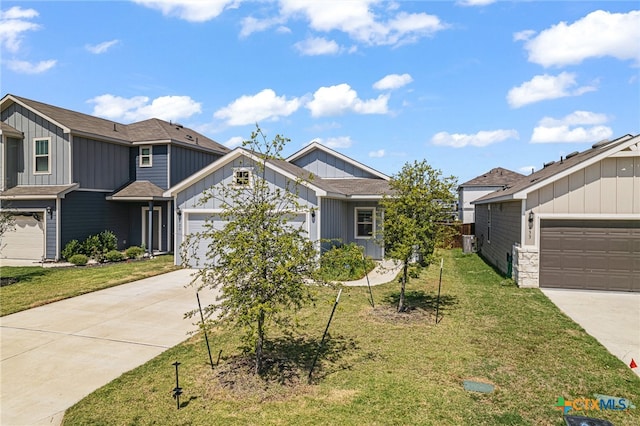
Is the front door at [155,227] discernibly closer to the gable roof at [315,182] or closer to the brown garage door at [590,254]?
the gable roof at [315,182]

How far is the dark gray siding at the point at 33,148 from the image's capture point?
16.4m

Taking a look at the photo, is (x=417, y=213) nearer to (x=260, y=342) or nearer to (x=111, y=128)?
(x=260, y=342)

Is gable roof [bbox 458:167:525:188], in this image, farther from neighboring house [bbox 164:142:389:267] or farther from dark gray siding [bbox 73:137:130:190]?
dark gray siding [bbox 73:137:130:190]

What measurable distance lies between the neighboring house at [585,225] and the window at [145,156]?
A: 17037mm

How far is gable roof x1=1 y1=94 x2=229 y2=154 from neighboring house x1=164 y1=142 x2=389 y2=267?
227 inches

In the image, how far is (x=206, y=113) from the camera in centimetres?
1888

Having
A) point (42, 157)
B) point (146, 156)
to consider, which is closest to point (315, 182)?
point (146, 156)

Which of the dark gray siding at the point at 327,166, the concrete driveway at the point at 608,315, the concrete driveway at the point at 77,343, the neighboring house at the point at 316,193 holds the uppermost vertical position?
the dark gray siding at the point at 327,166

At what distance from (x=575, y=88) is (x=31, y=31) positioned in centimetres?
1857

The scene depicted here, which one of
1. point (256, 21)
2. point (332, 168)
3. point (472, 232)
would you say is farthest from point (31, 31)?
point (472, 232)

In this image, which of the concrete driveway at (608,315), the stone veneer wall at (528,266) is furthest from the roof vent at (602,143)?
the concrete driveway at (608,315)

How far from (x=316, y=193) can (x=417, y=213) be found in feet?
17.1

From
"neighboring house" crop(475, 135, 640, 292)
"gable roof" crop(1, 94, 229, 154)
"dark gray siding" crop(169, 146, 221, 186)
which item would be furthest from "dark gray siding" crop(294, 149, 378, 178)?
"neighboring house" crop(475, 135, 640, 292)

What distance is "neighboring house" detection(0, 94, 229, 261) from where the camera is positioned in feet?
52.9
